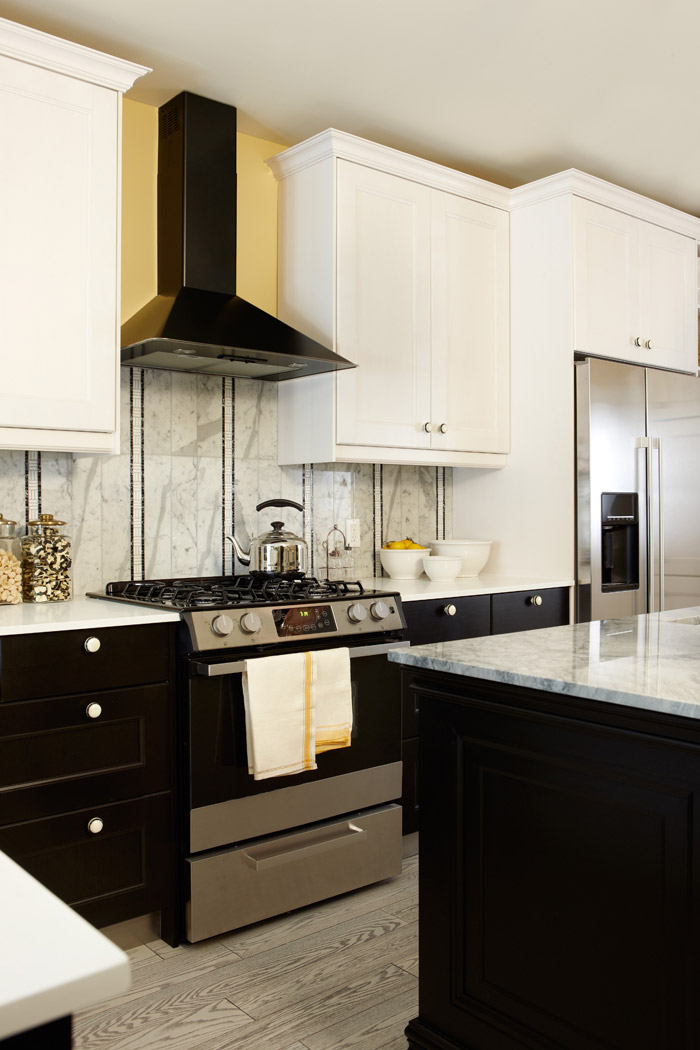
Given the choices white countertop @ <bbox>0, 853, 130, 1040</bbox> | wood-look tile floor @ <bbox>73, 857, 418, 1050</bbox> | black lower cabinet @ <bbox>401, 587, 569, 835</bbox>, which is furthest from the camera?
black lower cabinet @ <bbox>401, 587, 569, 835</bbox>

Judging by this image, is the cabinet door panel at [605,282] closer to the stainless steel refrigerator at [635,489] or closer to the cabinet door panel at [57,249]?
the stainless steel refrigerator at [635,489]

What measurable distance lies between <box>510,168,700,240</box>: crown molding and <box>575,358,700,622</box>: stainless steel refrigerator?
0.71m

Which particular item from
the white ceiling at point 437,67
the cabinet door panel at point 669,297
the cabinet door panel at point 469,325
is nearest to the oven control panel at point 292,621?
the cabinet door panel at point 469,325

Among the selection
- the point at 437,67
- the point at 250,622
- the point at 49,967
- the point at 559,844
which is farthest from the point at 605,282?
the point at 49,967

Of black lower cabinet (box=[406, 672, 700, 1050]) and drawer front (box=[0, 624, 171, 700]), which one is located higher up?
drawer front (box=[0, 624, 171, 700])

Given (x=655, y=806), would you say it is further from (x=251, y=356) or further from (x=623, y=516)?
(x=623, y=516)

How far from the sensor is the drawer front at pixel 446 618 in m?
3.19

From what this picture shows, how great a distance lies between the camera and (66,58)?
8.41 ft

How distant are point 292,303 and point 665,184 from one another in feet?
6.26

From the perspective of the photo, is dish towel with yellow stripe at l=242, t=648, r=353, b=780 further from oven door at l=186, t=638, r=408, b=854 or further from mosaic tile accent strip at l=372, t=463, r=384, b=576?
mosaic tile accent strip at l=372, t=463, r=384, b=576

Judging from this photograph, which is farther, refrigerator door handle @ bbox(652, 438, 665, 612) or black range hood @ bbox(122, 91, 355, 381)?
refrigerator door handle @ bbox(652, 438, 665, 612)

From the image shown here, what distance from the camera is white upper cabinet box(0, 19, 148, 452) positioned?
2.50 m

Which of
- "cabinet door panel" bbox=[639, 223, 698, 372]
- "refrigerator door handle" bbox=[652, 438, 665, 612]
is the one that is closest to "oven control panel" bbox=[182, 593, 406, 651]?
"refrigerator door handle" bbox=[652, 438, 665, 612]

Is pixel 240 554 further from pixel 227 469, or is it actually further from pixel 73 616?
pixel 73 616
